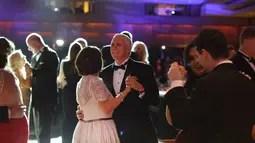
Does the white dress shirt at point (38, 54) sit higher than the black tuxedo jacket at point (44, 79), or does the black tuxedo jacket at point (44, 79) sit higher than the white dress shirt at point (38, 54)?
the white dress shirt at point (38, 54)

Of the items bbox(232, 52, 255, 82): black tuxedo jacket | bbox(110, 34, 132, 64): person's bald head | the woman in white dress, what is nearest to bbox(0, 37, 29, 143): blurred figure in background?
the woman in white dress

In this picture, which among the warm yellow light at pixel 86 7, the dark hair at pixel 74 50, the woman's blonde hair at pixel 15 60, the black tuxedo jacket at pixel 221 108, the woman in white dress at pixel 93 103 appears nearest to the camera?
the black tuxedo jacket at pixel 221 108

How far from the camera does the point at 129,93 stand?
10.0ft

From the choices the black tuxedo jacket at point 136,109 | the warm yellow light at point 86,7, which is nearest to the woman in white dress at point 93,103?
the black tuxedo jacket at point 136,109

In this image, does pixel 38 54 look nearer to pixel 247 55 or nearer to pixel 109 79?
pixel 109 79

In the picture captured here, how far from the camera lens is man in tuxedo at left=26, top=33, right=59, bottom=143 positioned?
4.89m

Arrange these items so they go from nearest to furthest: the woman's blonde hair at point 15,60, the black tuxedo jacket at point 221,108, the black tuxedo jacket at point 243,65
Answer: the black tuxedo jacket at point 221,108 → the black tuxedo jacket at point 243,65 → the woman's blonde hair at point 15,60

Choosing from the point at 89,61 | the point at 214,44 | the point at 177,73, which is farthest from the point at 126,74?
the point at 214,44

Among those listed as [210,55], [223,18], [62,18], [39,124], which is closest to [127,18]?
[62,18]

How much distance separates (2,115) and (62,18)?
9.06 metres

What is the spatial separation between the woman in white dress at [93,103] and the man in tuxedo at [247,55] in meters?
0.92

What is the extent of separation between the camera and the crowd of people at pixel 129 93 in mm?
1821

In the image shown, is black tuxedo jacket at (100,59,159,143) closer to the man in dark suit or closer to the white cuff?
the man in dark suit

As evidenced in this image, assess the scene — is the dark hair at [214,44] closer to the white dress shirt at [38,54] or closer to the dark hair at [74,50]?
the dark hair at [74,50]
